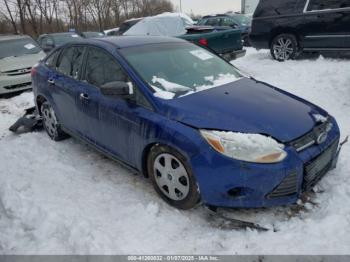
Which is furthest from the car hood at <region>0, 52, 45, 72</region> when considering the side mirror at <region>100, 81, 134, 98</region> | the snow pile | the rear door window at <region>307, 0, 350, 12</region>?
the rear door window at <region>307, 0, 350, 12</region>

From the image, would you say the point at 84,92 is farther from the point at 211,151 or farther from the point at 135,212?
the point at 211,151

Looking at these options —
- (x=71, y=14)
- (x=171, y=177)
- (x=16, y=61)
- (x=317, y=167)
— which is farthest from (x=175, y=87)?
(x=71, y=14)

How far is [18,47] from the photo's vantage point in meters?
10.0

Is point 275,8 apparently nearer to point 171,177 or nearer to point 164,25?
point 164,25

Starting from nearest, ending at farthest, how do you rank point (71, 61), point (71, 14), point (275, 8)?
1. point (71, 61)
2. point (275, 8)
3. point (71, 14)

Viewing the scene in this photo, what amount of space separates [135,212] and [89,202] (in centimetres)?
56

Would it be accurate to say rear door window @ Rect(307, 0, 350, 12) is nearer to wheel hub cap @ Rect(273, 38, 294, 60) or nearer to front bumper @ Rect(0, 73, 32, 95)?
wheel hub cap @ Rect(273, 38, 294, 60)

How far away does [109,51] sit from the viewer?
12.6 feet

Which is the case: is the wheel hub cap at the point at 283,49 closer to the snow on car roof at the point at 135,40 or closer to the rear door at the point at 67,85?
the snow on car roof at the point at 135,40

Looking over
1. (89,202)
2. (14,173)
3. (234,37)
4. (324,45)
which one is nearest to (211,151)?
(89,202)

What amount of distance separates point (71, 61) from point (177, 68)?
1697 mm


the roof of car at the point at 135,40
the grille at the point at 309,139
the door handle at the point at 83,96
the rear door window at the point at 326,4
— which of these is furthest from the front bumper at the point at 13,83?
the grille at the point at 309,139

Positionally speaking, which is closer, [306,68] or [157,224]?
[157,224]

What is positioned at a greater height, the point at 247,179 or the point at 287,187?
the point at 247,179
